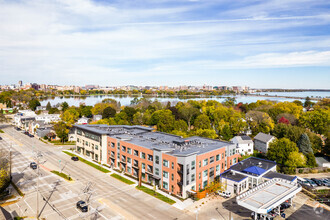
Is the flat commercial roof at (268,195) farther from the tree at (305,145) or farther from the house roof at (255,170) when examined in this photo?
the tree at (305,145)

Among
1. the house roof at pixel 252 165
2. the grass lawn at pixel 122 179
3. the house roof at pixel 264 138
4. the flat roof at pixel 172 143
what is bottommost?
the grass lawn at pixel 122 179

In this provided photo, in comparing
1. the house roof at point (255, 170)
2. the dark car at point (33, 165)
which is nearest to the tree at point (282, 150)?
the house roof at point (255, 170)

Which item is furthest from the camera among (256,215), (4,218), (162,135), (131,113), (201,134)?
(131,113)

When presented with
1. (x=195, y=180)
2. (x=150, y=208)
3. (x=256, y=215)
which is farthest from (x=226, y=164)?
(x=150, y=208)

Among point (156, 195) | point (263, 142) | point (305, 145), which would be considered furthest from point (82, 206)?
point (305, 145)

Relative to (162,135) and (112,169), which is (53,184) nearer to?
(112,169)
